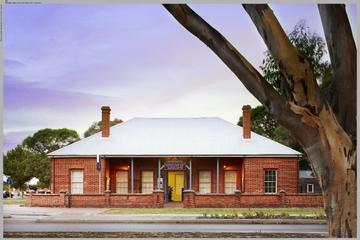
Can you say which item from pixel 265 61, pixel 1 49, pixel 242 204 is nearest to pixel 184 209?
pixel 242 204

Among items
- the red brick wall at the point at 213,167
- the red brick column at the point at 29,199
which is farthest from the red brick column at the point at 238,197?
the red brick column at the point at 29,199

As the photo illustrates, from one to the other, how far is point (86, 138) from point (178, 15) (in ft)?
14.4

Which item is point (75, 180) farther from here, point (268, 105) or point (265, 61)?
point (268, 105)

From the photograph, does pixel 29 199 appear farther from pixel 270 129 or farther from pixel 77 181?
pixel 270 129

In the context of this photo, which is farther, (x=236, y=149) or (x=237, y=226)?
(x=236, y=149)

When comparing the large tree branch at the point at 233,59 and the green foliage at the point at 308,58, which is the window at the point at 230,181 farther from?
the large tree branch at the point at 233,59

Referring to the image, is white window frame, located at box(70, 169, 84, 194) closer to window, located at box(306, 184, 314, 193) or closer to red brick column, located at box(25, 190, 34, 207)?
red brick column, located at box(25, 190, 34, 207)

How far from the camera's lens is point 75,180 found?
1031 cm

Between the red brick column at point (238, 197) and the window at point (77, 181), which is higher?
the window at point (77, 181)

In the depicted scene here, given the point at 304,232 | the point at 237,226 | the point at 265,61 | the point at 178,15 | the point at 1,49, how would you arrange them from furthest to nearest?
the point at 237,226, the point at 304,232, the point at 265,61, the point at 1,49, the point at 178,15

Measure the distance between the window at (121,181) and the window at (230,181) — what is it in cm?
190

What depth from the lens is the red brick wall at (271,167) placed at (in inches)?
383

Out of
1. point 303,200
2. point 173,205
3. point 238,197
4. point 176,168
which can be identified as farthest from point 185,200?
point 303,200

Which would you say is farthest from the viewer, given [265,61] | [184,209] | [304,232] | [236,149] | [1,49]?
[236,149]
